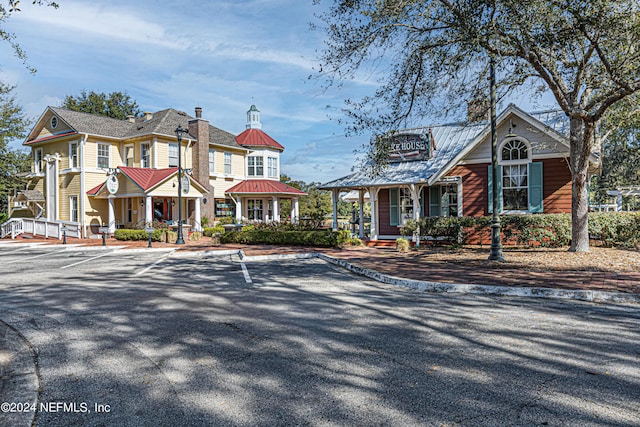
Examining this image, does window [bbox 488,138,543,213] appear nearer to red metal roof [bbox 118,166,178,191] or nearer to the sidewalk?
the sidewalk

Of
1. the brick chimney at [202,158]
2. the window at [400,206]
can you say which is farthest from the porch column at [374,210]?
the brick chimney at [202,158]

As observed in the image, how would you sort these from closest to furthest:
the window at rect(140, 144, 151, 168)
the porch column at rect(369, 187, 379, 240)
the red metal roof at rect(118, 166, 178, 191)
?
the porch column at rect(369, 187, 379, 240) → the red metal roof at rect(118, 166, 178, 191) → the window at rect(140, 144, 151, 168)

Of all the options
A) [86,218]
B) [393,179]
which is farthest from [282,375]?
[86,218]

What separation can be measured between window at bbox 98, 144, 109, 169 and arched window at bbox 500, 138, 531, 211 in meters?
24.9

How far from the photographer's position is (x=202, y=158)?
100ft

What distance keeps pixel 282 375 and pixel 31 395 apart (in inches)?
92.2

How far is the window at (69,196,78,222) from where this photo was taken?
93.7 ft

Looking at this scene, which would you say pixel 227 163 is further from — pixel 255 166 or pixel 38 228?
pixel 38 228

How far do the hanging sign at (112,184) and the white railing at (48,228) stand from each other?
357 cm

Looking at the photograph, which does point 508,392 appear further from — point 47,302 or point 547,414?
point 47,302

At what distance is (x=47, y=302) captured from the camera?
27.4 ft

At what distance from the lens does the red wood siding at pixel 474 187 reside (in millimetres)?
18031

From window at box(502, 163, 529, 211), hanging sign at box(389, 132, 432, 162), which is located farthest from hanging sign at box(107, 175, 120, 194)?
window at box(502, 163, 529, 211)

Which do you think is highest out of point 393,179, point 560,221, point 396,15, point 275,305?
point 396,15
